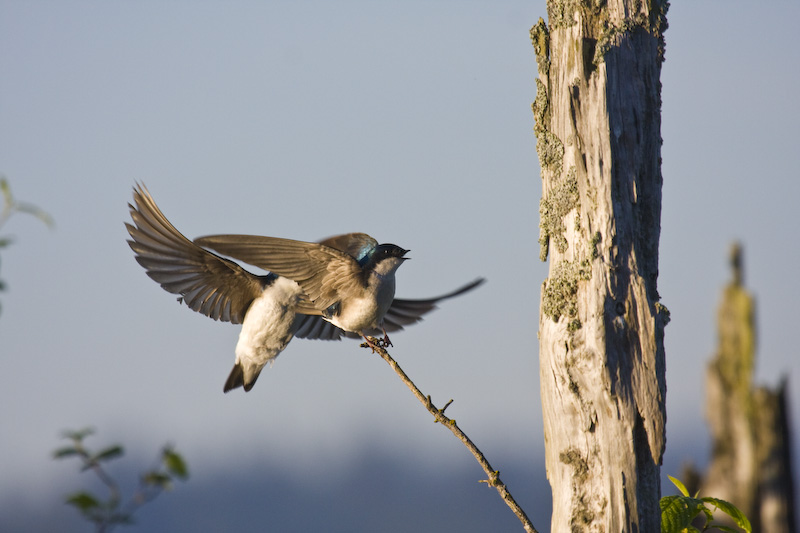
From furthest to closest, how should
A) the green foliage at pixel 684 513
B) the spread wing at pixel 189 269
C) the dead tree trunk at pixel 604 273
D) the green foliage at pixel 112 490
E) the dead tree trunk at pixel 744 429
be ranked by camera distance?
the dead tree trunk at pixel 744 429 → the spread wing at pixel 189 269 → the green foliage at pixel 684 513 → the dead tree trunk at pixel 604 273 → the green foliage at pixel 112 490

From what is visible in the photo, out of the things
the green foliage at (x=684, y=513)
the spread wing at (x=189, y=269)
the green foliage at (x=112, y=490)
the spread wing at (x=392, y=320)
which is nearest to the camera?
the green foliage at (x=112, y=490)

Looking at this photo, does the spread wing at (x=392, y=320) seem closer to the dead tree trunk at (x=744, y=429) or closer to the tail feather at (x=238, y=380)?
the tail feather at (x=238, y=380)

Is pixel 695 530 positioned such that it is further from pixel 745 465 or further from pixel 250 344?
pixel 745 465

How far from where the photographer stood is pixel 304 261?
508cm

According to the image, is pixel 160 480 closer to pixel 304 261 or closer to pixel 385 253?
pixel 304 261

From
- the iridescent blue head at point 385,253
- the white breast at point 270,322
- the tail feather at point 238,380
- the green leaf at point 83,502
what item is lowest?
the green leaf at point 83,502

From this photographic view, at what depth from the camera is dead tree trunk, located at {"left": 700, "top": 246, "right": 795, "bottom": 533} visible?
19.0 meters

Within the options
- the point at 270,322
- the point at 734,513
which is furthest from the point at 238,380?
the point at 734,513

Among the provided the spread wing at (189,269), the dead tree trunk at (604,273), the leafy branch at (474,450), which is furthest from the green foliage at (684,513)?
the spread wing at (189,269)

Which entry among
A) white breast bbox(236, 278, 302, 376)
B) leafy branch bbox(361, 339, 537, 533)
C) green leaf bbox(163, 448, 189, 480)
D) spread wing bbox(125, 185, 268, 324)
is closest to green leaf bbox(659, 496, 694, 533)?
leafy branch bbox(361, 339, 537, 533)

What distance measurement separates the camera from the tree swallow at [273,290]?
5105 mm

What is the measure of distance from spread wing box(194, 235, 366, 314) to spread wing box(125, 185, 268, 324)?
0.92 m

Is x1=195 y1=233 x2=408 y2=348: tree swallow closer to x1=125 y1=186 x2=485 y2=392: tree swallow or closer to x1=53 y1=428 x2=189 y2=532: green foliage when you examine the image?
x1=125 y1=186 x2=485 y2=392: tree swallow

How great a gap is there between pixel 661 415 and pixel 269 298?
332 cm
